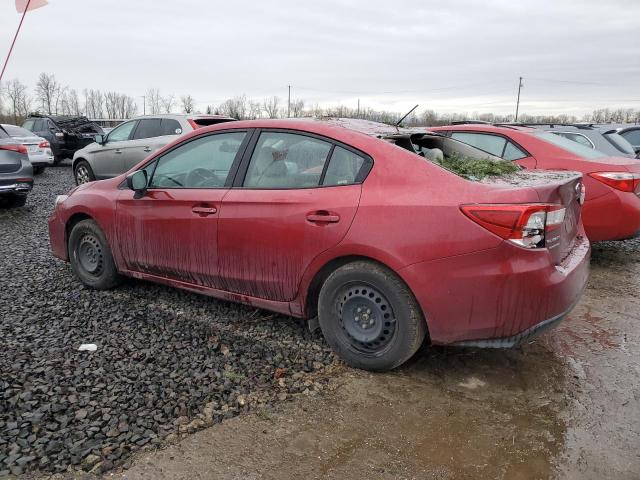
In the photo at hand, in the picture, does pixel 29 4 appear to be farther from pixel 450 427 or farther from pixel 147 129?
pixel 450 427

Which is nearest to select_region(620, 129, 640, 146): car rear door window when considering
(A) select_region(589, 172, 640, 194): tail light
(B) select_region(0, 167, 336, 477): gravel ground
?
(A) select_region(589, 172, 640, 194): tail light

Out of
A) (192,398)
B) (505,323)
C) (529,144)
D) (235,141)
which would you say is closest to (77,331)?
(192,398)

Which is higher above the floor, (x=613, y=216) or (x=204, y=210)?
(x=204, y=210)

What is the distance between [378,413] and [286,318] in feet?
4.78

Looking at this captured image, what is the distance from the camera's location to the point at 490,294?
2830mm

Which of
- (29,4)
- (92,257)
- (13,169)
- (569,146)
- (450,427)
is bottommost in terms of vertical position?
(450,427)

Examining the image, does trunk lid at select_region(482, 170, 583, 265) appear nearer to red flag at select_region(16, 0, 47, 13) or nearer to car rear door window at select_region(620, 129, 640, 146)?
red flag at select_region(16, 0, 47, 13)

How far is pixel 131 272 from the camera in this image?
449 centimetres

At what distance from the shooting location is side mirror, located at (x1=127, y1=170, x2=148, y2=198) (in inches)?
166

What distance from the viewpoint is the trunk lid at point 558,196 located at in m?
2.96

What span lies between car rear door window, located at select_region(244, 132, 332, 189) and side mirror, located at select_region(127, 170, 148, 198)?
103 centimetres

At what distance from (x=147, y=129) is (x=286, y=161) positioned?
737cm

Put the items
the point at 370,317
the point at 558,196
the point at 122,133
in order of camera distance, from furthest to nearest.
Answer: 1. the point at 122,133
2. the point at 370,317
3. the point at 558,196

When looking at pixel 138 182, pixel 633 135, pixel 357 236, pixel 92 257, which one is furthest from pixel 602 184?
pixel 633 135
